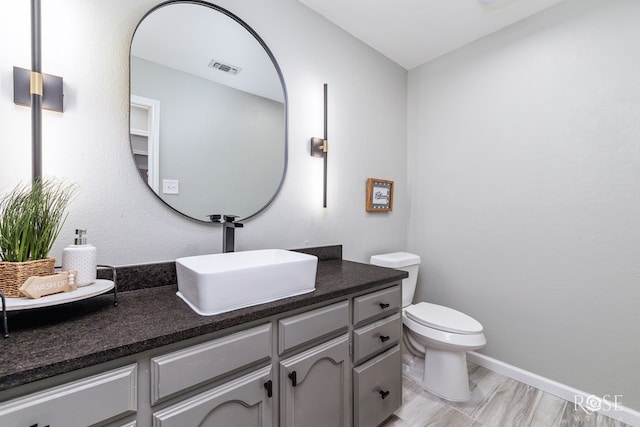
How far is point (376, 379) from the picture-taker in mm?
1358

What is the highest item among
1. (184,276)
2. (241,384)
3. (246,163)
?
(246,163)

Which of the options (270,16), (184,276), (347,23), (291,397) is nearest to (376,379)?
(291,397)

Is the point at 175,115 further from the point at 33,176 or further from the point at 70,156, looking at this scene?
the point at 33,176

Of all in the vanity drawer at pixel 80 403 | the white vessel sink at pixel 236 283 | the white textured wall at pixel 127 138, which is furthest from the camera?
the white textured wall at pixel 127 138

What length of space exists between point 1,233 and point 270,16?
1.56 m

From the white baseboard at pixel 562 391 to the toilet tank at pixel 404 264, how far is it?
67 centimetres

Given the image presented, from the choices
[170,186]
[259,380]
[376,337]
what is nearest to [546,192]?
[376,337]

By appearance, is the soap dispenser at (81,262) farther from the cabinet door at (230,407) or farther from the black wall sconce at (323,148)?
the black wall sconce at (323,148)

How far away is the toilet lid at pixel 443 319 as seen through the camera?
5.34 feet

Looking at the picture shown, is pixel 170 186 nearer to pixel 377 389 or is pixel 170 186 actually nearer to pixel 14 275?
pixel 14 275

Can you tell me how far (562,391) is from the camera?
1.69m

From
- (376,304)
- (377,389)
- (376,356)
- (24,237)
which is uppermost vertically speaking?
(24,237)

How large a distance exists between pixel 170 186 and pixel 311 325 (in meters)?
0.88

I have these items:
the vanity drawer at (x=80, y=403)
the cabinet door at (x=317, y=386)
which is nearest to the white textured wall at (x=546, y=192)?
the cabinet door at (x=317, y=386)
